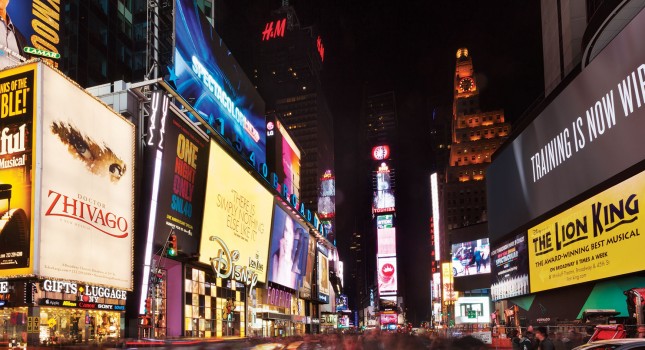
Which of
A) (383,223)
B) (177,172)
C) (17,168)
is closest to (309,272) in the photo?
(177,172)

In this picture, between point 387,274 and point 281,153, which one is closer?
point 281,153

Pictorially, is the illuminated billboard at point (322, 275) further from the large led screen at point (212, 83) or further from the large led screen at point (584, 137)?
the large led screen at point (584, 137)

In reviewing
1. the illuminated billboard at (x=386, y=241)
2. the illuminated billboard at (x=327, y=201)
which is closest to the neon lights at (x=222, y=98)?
the illuminated billboard at (x=327, y=201)

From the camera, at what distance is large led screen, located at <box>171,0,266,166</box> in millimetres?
46750

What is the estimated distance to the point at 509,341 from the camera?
27.4m

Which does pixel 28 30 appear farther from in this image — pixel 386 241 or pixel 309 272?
pixel 386 241

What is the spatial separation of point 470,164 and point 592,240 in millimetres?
118276

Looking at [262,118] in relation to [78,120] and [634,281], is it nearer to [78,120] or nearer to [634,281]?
[78,120]

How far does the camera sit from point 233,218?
4744 centimetres

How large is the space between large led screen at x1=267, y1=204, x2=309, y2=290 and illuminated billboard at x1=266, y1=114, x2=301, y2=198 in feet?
39.9

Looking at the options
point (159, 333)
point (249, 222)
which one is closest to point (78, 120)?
point (159, 333)

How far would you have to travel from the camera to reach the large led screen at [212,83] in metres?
46.8

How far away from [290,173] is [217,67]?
3677 centimetres

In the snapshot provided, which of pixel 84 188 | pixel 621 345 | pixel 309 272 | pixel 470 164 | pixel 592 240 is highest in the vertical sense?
pixel 470 164
